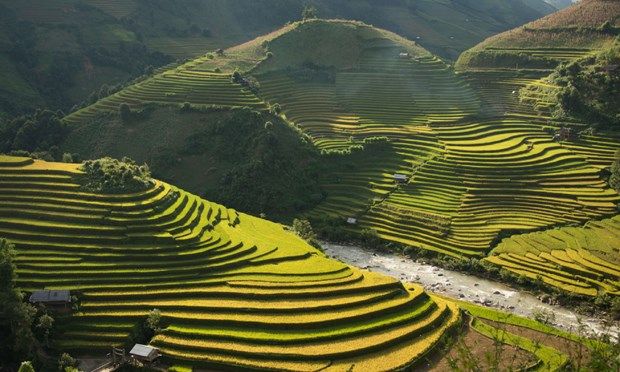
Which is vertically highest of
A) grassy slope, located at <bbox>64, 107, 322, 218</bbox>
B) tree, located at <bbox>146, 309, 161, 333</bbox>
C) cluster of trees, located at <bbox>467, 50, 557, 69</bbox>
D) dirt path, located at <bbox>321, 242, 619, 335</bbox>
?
cluster of trees, located at <bbox>467, 50, 557, 69</bbox>

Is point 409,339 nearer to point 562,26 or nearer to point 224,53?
point 224,53

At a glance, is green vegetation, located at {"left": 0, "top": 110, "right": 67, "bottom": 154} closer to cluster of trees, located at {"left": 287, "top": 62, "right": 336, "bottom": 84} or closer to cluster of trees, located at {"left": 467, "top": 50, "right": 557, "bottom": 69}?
cluster of trees, located at {"left": 287, "top": 62, "right": 336, "bottom": 84}

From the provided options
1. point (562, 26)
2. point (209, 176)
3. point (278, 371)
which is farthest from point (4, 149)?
point (562, 26)

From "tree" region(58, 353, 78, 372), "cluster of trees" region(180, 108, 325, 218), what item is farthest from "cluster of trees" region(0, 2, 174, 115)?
"tree" region(58, 353, 78, 372)

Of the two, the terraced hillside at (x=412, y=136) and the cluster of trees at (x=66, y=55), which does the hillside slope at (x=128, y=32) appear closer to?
the cluster of trees at (x=66, y=55)

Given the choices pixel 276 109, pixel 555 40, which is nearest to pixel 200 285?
pixel 276 109

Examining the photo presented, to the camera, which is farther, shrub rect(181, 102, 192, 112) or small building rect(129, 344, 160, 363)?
shrub rect(181, 102, 192, 112)
